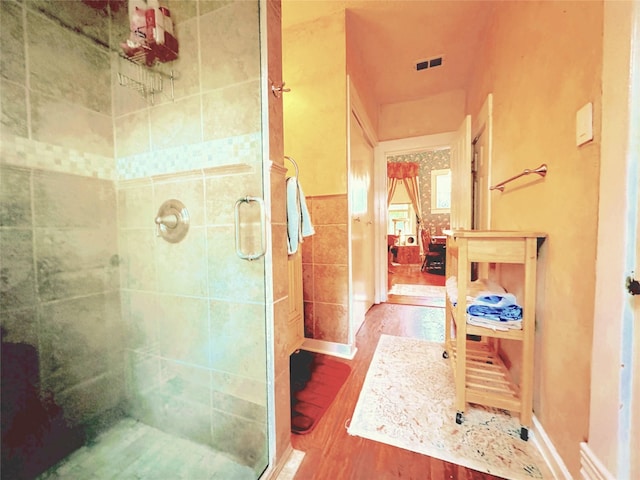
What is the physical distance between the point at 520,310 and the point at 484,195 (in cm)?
128

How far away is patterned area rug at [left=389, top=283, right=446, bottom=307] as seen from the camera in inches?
127

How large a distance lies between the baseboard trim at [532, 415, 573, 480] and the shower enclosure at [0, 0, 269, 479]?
3.78 feet

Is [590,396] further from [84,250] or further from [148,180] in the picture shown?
[84,250]

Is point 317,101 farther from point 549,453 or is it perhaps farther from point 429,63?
point 549,453

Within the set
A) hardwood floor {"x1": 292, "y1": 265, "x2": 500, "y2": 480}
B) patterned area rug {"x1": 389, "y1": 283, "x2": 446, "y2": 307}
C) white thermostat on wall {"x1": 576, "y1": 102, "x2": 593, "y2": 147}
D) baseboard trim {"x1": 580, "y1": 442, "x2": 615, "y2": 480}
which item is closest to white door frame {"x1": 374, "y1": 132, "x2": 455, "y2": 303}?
patterned area rug {"x1": 389, "y1": 283, "x2": 446, "y2": 307}

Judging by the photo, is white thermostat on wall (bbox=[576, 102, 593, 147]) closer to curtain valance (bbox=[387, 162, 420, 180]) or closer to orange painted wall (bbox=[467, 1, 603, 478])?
orange painted wall (bbox=[467, 1, 603, 478])

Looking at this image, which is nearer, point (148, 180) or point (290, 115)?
point (148, 180)

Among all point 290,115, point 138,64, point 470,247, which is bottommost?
point 470,247

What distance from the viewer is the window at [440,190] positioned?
5883 mm

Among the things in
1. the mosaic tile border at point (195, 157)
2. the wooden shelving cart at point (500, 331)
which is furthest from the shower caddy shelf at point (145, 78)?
the wooden shelving cart at point (500, 331)

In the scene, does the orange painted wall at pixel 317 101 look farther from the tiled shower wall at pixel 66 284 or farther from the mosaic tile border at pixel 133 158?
the tiled shower wall at pixel 66 284

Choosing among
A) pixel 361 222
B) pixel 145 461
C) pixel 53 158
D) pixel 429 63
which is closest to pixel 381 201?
pixel 361 222

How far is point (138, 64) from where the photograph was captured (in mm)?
1147

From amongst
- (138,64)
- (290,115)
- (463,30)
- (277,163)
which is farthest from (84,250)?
(463,30)
